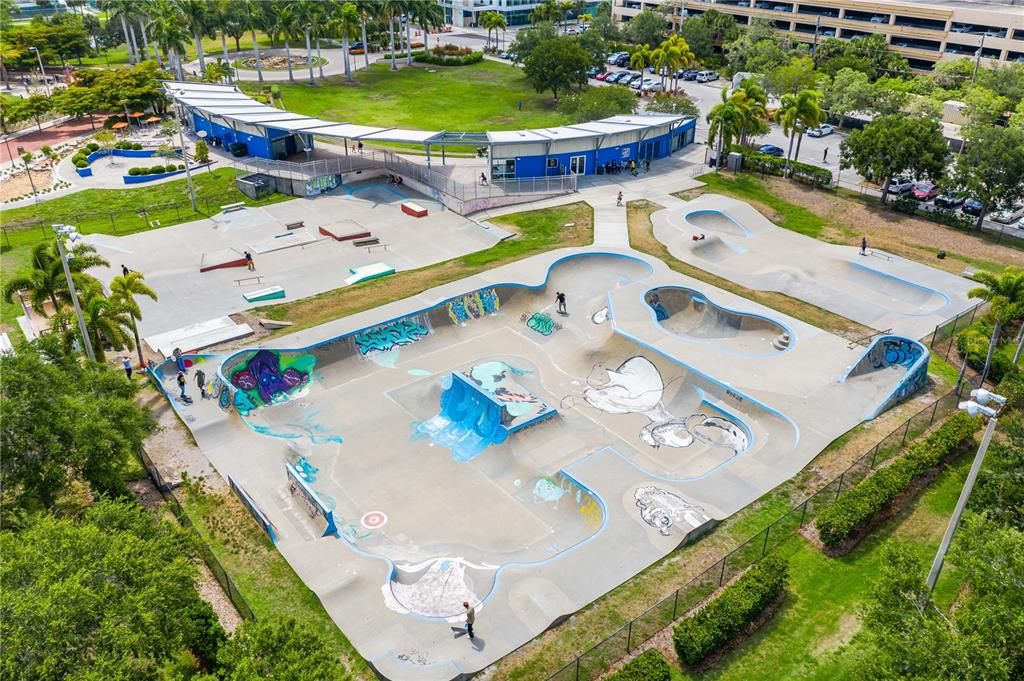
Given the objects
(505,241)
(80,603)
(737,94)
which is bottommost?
(505,241)

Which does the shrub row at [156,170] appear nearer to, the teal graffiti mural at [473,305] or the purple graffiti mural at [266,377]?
the purple graffiti mural at [266,377]

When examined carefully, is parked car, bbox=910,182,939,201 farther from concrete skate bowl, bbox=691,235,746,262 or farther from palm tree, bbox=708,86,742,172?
concrete skate bowl, bbox=691,235,746,262

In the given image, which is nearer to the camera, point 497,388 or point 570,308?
point 497,388

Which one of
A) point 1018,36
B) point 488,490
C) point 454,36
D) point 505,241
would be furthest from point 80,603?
point 454,36

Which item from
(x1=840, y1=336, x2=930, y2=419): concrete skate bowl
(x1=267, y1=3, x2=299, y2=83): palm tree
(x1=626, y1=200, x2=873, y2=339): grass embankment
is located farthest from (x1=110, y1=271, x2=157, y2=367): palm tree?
(x1=267, y1=3, x2=299, y2=83): palm tree

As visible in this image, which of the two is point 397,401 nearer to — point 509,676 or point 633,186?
point 509,676

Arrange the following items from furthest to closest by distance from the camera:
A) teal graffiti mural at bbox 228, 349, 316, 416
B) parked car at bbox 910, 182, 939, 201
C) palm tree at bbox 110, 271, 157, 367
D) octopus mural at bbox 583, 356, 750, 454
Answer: parked car at bbox 910, 182, 939, 201, teal graffiti mural at bbox 228, 349, 316, 416, palm tree at bbox 110, 271, 157, 367, octopus mural at bbox 583, 356, 750, 454

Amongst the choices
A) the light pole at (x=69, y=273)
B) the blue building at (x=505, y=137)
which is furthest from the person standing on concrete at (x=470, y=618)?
the blue building at (x=505, y=137)

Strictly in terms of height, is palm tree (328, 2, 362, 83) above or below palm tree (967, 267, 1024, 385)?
above
